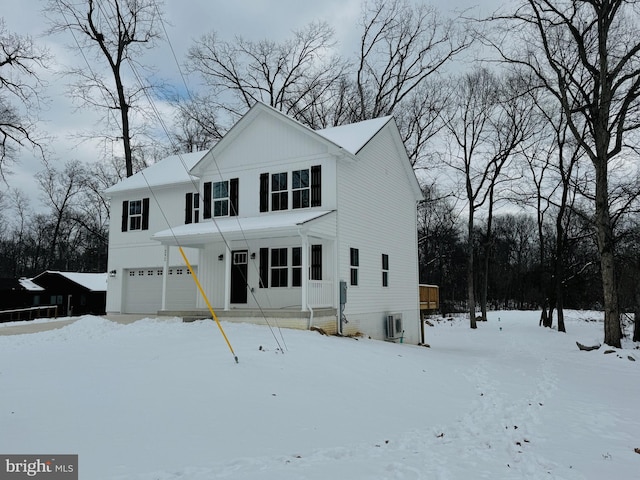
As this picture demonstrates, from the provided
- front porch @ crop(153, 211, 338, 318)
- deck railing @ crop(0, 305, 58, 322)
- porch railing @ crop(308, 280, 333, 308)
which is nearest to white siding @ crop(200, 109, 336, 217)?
front porch @ crop(153, 211, 338, 318)

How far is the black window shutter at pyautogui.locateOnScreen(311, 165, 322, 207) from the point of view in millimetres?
15531

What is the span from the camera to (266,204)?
16469mm

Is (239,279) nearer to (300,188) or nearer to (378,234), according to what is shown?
(300,188)

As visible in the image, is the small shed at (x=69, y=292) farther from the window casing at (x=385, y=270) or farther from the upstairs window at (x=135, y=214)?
the window casing at (x=385, y=270)

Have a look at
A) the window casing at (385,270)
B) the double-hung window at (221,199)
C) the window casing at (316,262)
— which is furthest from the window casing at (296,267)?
the window casing at (385,270)

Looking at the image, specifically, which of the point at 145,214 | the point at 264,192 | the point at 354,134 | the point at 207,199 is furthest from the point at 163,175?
the point at 354,134

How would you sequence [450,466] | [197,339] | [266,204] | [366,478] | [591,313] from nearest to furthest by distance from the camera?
[366,478] → [450,466] → [197,339] → [266,204] → [591,313]

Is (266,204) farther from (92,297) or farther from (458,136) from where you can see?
(92,297)

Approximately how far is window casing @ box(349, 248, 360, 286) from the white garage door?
22.9ft

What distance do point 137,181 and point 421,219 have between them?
29511 mm

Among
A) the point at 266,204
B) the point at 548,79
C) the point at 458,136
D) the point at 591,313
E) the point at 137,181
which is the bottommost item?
the point at 591,313

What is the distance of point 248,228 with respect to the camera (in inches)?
568

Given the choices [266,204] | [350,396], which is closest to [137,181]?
[266,204]

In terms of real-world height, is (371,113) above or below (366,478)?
above
